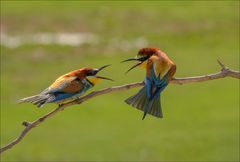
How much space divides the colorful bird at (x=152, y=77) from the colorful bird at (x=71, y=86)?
0.30 meters

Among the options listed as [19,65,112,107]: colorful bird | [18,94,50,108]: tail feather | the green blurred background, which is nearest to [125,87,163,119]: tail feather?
[19,65,112,107]: colorful bird

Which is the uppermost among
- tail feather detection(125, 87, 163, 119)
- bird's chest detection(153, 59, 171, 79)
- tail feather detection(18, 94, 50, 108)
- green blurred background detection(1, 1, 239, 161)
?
bird's chest detection(153, 59, 171, 79)

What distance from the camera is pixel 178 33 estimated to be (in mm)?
26359

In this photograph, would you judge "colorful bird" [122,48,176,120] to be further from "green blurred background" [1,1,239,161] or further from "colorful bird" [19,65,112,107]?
"green blurred background" [1,1,239,161]

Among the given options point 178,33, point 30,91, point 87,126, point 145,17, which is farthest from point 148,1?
→ point 87,126

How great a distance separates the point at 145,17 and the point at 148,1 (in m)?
2.60

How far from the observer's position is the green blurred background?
14.8m

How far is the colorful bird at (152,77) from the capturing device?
6.54 metres

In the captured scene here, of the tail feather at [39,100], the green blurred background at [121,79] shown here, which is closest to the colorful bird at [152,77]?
the tail feather at [39,100]

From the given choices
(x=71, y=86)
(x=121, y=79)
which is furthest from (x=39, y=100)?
(x=121, y=79)

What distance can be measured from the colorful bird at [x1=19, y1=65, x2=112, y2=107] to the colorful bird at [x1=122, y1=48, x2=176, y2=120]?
0.30 metres

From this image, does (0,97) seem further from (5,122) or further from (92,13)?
(92,13)

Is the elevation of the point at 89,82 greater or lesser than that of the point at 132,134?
greater

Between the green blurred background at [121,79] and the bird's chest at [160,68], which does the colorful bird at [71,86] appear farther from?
the green blurred background at [121,79]
